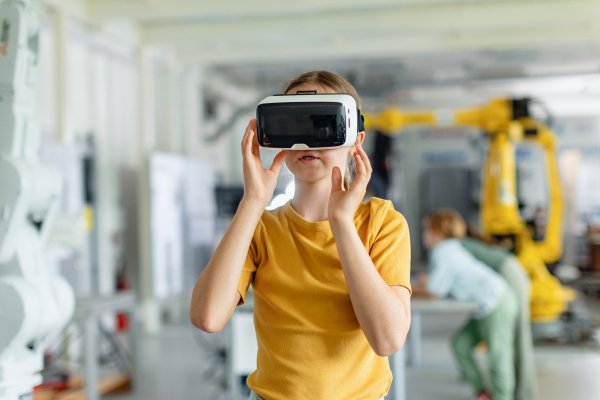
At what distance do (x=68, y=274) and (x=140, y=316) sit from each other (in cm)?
133

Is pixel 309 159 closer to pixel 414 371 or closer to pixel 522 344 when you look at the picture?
pixel 522 344

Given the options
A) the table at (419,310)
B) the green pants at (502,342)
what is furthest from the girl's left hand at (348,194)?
the green pants at (502,342)

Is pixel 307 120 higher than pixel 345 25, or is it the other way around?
pixel 345 25

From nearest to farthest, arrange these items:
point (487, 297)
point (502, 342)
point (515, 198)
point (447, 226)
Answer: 1. point (487, 297)
2. point (502, 342)
3. point (447, 226)
4. point (515, 198)

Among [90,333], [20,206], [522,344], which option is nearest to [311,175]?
[20,206]

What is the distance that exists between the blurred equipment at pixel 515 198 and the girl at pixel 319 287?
165 inches

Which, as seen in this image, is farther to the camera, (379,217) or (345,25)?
(345,25)

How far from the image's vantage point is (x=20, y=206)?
6.22 feet

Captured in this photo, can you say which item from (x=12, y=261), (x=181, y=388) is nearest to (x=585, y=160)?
(x=181, y=388)

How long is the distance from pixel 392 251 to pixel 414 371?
147 inches

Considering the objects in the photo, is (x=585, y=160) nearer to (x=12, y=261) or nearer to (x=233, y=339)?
(x=233, y=339)

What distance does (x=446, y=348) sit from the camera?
5.06 metres

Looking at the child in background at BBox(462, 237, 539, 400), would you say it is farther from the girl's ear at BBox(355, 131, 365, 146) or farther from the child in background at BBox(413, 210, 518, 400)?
the girl's ear at BBox(355, 131, 365, 146)

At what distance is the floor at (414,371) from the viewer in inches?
147
